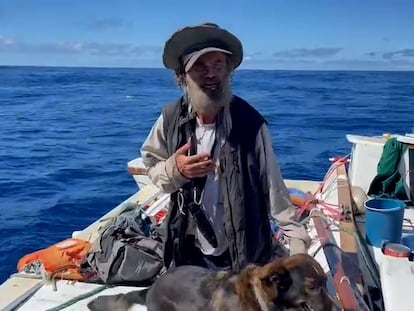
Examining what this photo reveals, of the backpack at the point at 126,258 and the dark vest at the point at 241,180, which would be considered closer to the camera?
the dark vest at the point at 241,180

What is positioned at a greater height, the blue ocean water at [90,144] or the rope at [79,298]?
the rope at [79,298]

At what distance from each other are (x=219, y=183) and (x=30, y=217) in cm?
630

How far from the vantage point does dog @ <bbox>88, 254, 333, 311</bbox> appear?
7.52 ft

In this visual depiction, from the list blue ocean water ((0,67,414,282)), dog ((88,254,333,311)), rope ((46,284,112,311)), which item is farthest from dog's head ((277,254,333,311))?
blue ocean water ((0,67,414,282))

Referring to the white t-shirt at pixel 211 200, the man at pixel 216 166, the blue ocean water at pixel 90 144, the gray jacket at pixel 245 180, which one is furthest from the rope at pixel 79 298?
the blue ocean water at pixel 90 144

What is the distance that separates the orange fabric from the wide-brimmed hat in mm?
1727

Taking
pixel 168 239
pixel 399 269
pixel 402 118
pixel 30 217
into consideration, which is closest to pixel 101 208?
pixel 30 217

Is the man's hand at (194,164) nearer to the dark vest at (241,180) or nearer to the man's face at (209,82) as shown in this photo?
the dark vest at (241,180)

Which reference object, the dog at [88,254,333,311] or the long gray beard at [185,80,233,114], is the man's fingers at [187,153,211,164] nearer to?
the long gray beard at [185,80,233,114]

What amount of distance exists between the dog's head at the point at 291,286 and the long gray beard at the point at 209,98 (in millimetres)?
1131

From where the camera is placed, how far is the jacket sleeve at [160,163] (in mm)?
3201

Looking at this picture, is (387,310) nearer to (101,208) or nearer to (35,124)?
(101,208)

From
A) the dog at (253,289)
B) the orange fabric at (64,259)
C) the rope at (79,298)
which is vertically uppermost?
the dog at (253,289)

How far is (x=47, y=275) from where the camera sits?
13.0ft
